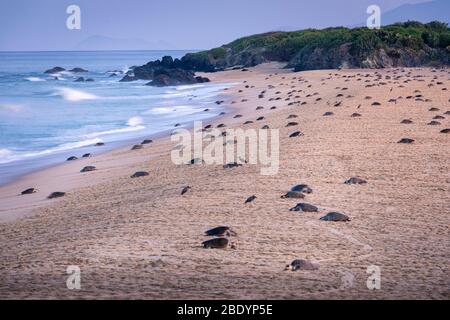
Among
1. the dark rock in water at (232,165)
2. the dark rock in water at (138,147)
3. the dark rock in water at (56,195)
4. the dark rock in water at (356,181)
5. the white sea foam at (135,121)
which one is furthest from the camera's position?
the white sea foam at (135,121)

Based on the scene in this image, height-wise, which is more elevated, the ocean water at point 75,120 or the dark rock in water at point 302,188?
the dark rock in water at point 302,188

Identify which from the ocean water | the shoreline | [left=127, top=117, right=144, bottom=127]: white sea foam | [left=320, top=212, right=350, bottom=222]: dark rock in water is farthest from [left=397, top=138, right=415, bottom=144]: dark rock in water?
[left=127, top=117, right=144, bottom=127]: white sea foam

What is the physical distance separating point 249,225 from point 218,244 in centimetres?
119

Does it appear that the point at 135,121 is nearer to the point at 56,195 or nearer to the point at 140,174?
the point at 140,174

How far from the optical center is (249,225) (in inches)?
353

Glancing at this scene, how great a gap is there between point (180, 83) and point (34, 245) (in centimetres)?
5282

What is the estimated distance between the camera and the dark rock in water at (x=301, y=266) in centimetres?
694

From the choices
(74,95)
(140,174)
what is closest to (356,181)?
(140,174)

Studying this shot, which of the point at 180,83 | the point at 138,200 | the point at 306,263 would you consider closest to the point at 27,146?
the point at 138,200

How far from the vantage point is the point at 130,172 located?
1525 cm

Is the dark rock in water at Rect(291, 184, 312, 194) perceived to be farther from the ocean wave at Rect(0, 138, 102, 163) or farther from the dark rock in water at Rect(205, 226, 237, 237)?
the ocean wave at Rect(0, 138, 102, 163)

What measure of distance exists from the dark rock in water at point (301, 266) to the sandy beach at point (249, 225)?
0.09 meters

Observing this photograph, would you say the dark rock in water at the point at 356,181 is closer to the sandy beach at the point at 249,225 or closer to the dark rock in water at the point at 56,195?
the sandy beach at the point at 249,225

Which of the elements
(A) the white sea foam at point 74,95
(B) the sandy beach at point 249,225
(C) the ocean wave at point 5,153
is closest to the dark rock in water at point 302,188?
(B) the sandy beach at point 249,225
